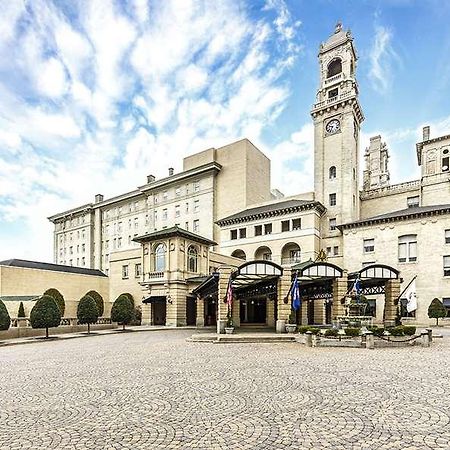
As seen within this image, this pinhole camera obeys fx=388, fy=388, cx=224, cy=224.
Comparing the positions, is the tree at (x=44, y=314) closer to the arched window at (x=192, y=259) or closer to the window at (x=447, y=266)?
the arched window at (x=192, y=259)

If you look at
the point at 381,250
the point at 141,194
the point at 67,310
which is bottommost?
the point at 67,310

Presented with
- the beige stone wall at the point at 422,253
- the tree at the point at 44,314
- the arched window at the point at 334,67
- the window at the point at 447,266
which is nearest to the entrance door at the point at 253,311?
the beige stone wall at the point at 422,253

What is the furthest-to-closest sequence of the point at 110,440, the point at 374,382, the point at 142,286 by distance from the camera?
the point at 142,286 < the point at 374,382 < the point at 110,440

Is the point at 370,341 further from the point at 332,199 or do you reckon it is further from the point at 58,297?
the point at 332,199

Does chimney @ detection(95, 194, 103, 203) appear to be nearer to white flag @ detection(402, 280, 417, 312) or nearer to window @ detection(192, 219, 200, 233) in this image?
window @ detection(192, 219, 200, 233)

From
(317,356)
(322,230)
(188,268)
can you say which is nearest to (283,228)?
(322,230)

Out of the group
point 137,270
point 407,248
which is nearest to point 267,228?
point 407,248

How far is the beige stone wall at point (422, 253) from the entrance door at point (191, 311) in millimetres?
19638

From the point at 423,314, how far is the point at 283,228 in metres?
19.6

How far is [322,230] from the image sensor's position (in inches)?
2024

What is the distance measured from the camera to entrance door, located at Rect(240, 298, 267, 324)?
46.1 meters

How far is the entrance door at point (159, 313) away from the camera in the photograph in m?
42.1

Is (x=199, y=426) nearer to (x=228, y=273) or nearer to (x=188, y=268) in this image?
(x=228, y=273)

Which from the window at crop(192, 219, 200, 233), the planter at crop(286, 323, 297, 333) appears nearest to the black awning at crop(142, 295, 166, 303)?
the planter at crop(286, 323, 297, 333)
